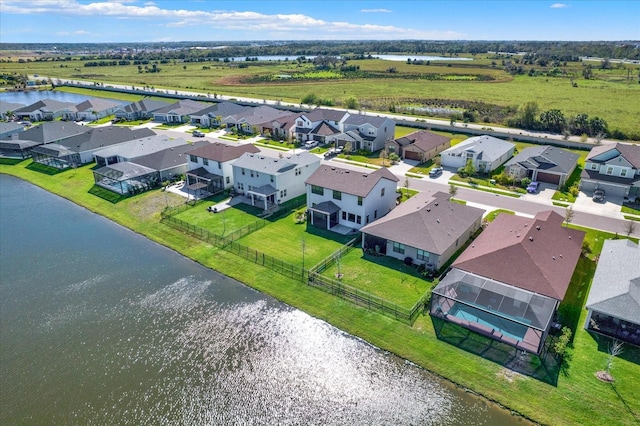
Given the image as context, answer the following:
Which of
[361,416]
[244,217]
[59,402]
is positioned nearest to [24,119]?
[244,217]

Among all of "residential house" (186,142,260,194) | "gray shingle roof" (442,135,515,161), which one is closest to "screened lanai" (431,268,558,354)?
"residential house" (186,142,260,194)

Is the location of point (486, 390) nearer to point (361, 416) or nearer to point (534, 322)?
point (534, 322)

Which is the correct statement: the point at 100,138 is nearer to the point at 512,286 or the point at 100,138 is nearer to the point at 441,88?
the point at 512,286

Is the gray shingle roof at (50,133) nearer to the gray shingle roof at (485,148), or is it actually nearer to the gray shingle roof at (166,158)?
the gray shingle roof at (166,158)

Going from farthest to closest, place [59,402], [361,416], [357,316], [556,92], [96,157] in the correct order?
1. [556,92]
2. [96,157]
3. [357,316]
4. [59,402]
5. [361,416]

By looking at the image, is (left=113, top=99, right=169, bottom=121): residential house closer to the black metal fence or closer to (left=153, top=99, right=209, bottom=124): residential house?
(left=153, top=99, right=209, bottom=124): residential house

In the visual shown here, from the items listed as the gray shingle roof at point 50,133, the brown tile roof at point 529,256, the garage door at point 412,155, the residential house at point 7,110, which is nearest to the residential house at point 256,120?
the gray shingle roof at point 50,133
